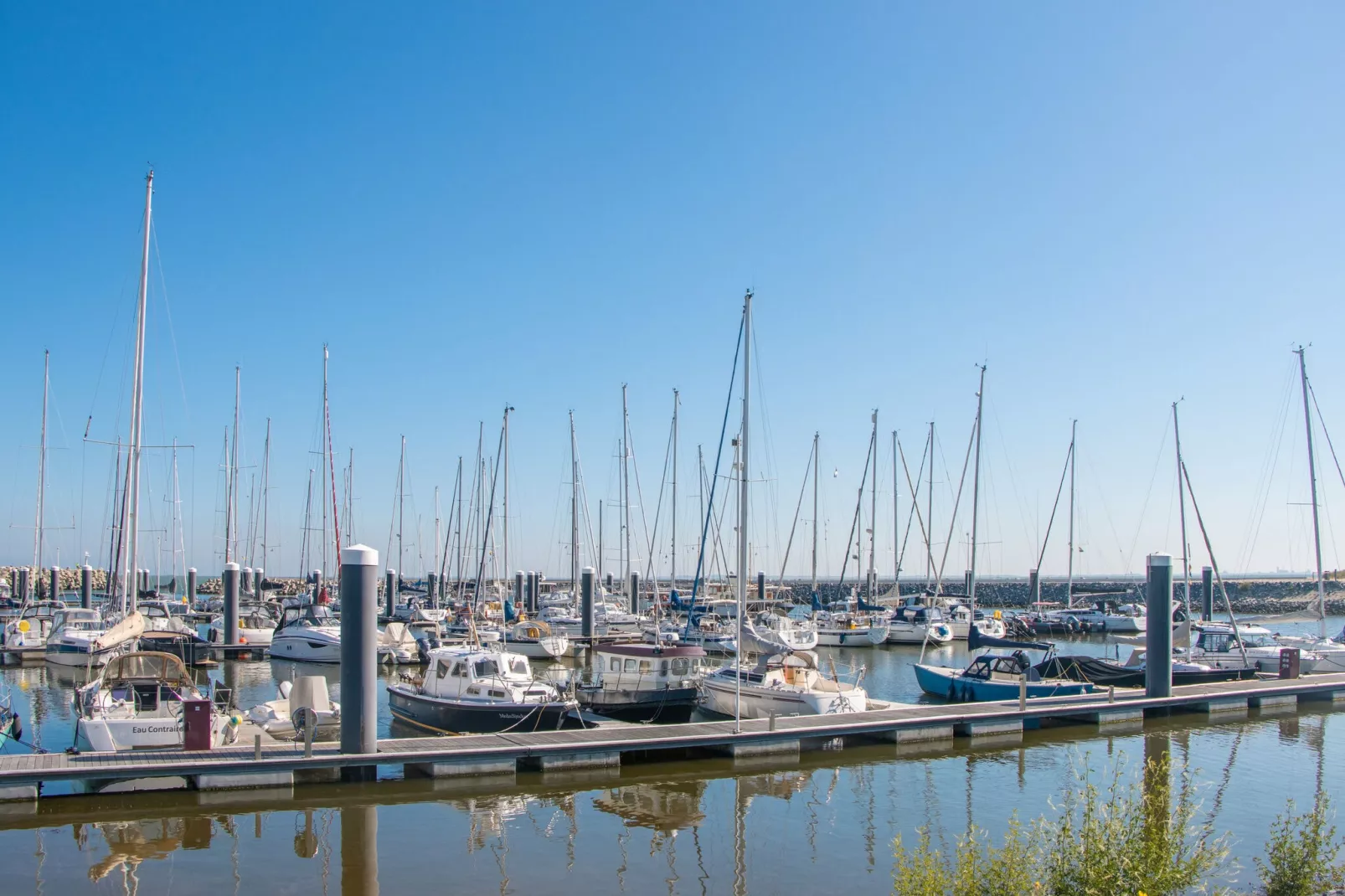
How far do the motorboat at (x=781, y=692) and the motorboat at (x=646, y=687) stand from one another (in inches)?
25.1

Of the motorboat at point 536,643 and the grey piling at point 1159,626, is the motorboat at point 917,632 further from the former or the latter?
the grey piling at point 1159,626

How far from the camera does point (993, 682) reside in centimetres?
3253

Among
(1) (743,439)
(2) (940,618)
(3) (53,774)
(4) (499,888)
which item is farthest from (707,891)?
(2) (940,618)

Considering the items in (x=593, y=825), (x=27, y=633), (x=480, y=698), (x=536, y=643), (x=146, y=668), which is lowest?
(x=536, y=643)

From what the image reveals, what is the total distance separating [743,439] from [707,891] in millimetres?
10662

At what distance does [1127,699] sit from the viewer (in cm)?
2983

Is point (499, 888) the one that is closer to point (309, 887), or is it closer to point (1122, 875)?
point (309, 887)

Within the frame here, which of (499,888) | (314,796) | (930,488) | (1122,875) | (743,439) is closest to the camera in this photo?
(1122,875)

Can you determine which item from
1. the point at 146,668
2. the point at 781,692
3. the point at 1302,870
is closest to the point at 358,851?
the point at 146,668

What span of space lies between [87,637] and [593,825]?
1293 inches

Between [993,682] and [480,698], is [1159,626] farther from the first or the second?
[480,698]

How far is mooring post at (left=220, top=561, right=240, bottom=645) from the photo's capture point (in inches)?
1831

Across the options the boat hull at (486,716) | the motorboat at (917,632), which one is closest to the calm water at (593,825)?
the boat hull at (486,716)

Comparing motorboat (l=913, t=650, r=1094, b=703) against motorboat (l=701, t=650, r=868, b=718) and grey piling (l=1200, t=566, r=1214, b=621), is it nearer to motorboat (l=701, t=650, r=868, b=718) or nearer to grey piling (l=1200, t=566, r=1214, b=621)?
motorboat (l=701, t=650, r=868, b=718)
